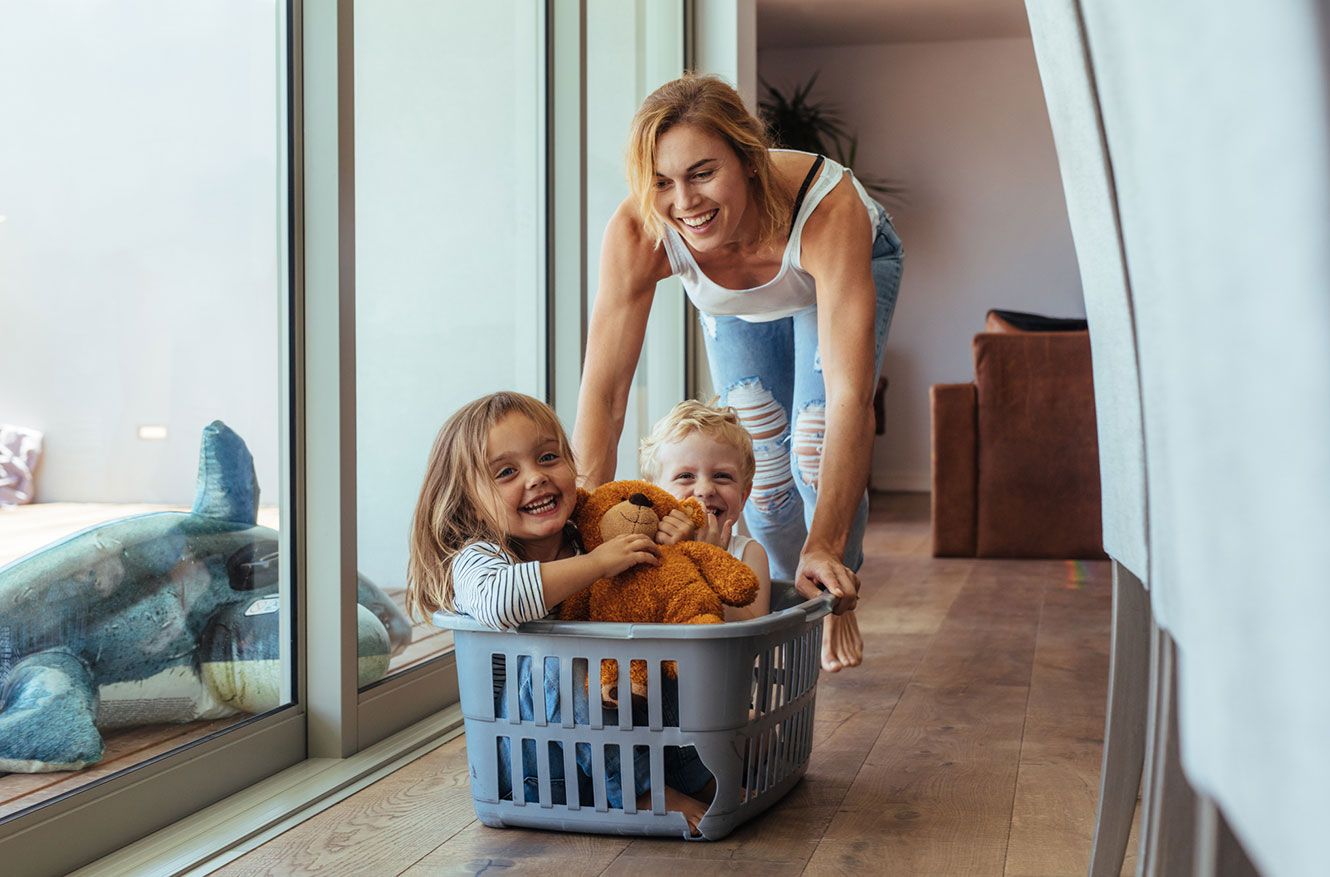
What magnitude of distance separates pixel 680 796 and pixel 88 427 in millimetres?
771

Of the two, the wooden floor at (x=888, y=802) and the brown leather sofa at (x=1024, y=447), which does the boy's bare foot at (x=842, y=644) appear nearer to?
the wooden floor at (x=888, y=802)

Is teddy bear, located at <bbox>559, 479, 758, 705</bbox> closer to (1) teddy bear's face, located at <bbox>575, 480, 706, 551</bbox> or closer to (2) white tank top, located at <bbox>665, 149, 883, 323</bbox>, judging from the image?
(1) teddy bear's face, located at <bbox>575, 480, 706, 551</bbox>

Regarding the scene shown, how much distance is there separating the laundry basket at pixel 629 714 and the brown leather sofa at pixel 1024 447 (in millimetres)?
2780

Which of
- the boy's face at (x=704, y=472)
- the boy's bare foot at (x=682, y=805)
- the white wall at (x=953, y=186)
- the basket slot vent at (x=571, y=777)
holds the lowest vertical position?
the boy's bare foot at (x=682, y=805)

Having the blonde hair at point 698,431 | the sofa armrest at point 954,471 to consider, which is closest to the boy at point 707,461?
the blonde hair at point 698,431

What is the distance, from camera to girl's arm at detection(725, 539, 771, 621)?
1.46m

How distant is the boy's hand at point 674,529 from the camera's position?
136 cm

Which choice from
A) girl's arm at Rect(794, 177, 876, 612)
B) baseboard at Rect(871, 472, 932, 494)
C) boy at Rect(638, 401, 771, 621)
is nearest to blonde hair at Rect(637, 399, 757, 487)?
boy at Rect(638, 401, 771, 621)

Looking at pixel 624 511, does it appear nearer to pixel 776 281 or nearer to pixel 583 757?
pixel 583 757

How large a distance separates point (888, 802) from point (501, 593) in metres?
0.58

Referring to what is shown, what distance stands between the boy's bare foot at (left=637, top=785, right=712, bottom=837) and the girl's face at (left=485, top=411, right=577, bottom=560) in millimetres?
323

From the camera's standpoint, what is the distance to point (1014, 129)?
692cm

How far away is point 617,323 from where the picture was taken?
181 centimetres

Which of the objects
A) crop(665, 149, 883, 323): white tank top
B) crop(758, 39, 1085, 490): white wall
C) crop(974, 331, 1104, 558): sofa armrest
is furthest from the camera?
crop(758, 39, 1085, 490): white wall
